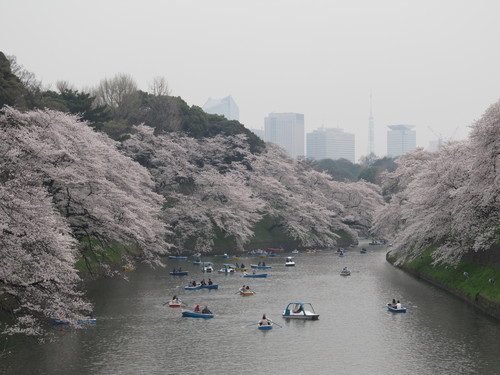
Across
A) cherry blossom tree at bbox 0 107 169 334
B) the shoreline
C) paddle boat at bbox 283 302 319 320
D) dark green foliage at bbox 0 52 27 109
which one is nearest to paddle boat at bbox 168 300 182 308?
cherry blossom tree at bbox 0 107 169 334

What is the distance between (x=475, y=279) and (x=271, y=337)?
19.4 metres

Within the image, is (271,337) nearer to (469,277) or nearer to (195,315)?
(195,315)

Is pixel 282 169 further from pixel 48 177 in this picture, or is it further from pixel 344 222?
pixel 48 177

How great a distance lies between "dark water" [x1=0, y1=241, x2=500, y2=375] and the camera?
29.4 metres

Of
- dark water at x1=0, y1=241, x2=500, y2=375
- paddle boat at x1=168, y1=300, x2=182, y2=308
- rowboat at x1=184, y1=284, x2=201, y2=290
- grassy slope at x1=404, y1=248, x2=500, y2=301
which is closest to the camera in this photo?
dark water at x1=0, y1=241, x2=500, y2=375

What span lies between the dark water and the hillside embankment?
111cm

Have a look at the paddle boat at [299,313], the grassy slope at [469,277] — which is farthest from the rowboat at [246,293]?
the grassy slope at [469,277]

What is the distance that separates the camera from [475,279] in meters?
46.5

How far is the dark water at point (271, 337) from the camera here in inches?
1158

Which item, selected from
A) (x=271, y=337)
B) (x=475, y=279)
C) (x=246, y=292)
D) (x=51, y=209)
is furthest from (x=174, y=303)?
(x=475, y=279)

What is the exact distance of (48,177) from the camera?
138 ft

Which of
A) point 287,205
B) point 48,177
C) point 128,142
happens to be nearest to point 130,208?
point 48,177

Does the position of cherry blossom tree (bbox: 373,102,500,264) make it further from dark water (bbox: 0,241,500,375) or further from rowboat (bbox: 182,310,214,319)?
rowboat (bbox: 182,310,214,319)

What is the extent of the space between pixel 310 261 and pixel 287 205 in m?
23.5
